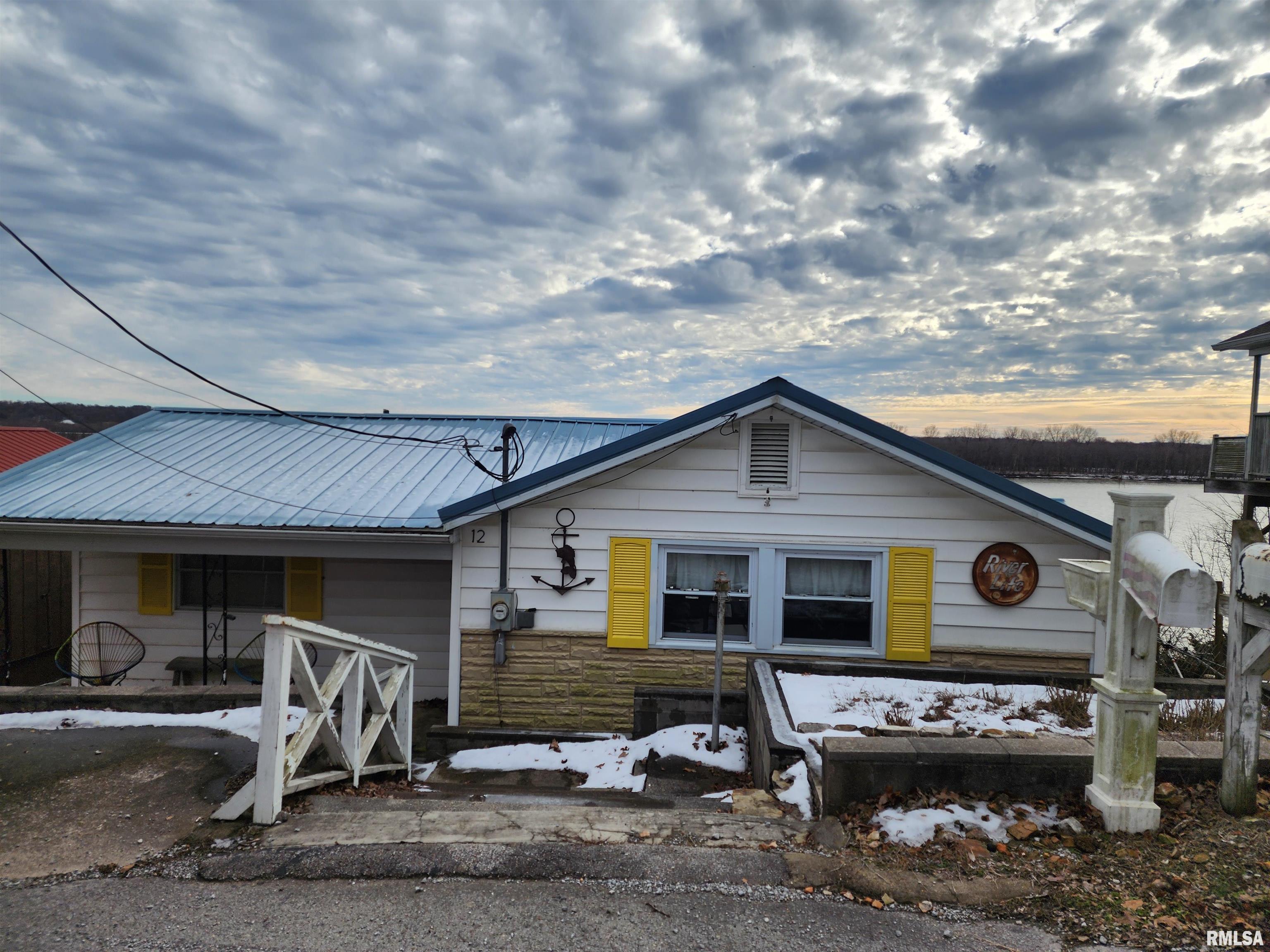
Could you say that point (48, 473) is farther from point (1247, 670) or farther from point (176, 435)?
point (1247, 670)

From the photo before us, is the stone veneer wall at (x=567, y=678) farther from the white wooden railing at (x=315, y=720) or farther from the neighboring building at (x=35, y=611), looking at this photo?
the neighboring building at (x=35, y=611)

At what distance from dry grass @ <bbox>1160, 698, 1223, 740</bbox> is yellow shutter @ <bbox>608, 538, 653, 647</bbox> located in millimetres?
4840

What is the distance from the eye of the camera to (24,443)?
15.8 meters

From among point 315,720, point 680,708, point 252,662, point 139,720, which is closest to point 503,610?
point 680,708

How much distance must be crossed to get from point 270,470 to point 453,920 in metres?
8.79

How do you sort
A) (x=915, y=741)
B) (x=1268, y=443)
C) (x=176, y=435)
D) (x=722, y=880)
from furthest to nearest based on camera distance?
(x=1268, y=443) < (x=176, y=435) < (x=915, y=741) < (x=722, y=880)

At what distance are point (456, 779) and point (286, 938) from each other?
13.2 ft

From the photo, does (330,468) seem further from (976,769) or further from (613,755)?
(976,769)

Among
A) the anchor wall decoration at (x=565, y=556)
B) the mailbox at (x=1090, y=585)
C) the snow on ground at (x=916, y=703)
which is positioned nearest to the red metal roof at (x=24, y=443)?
the anchor wall decoration at (x=565, y=556)

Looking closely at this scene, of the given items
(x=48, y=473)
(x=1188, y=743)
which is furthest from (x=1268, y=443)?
(x=48, y=473)

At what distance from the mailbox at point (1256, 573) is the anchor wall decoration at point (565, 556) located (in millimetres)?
5801

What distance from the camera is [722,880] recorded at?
356 cm

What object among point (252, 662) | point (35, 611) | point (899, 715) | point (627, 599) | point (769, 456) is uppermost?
point (769, 456)

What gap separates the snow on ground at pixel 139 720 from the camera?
6.10 metres
